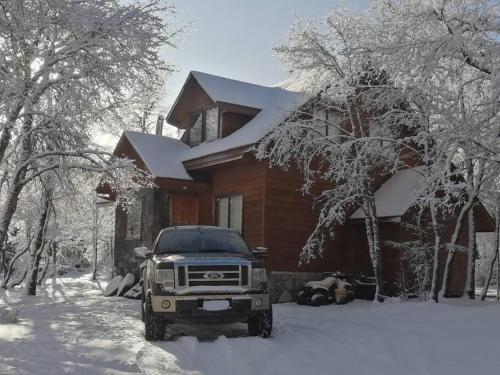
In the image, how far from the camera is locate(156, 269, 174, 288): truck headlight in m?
8.31

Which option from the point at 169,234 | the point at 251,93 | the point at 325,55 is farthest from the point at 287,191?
the point at 169,234

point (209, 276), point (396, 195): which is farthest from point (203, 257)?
point (396, 195)

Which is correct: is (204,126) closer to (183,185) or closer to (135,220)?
(183,185)

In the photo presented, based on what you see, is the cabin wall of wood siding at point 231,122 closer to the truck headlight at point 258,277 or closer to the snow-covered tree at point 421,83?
the snow-covered tree at point 421,83

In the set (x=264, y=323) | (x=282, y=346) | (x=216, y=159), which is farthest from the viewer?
(x=216, y=159)

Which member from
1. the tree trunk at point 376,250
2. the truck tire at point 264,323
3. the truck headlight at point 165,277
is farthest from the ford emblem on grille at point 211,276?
the tree trunk at point 376,250

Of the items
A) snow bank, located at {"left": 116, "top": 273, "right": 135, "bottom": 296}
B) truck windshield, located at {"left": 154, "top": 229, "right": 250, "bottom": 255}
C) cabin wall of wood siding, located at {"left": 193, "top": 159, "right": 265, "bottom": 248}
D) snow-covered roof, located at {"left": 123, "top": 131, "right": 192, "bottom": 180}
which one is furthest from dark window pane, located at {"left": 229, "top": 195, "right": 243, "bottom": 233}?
truck windshield, located at {"left": 154, "top": 229, "right": 250, "bottom": 255}

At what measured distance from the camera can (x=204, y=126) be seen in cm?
1977

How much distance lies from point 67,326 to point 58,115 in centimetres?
497

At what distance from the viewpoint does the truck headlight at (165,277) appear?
8.31 meters

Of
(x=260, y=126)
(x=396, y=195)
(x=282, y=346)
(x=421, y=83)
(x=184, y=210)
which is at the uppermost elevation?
(x=260, y=126)

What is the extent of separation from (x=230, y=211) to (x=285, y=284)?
313cm

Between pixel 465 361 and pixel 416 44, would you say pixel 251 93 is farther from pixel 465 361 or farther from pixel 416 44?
pixel 465 361

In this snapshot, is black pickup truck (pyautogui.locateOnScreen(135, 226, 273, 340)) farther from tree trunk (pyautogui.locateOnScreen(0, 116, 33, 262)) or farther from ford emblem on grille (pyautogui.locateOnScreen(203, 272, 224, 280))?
tree trunk (pyautogui.locateOnScreen(0, 116, 33, 262))
